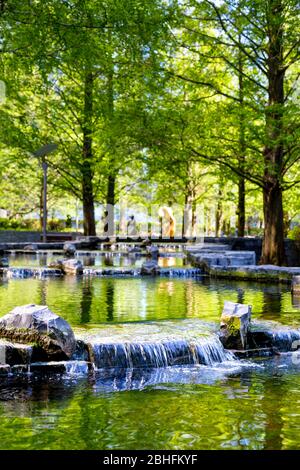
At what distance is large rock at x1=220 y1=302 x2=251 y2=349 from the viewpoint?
28.3 feet

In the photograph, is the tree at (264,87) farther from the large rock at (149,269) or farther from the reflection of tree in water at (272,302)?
the reflection of tree in water at (272,302)

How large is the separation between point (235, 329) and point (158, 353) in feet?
4.12

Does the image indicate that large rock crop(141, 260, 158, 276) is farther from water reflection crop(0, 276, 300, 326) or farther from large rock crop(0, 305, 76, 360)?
large rock crop(0, 305, 76, 360)

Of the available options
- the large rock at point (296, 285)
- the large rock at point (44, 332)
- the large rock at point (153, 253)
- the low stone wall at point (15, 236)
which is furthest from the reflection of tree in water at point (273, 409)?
the low stone wall at point (15, 236)

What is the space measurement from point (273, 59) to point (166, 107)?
129 inches

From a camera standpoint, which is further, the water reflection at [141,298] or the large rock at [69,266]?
the large rock at [69,266]

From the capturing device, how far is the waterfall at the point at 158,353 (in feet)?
25.5

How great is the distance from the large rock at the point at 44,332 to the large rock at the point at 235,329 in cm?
215

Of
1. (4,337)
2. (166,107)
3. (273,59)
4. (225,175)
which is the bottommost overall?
(4,337)

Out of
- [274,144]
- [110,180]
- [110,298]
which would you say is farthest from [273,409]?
[110,180]

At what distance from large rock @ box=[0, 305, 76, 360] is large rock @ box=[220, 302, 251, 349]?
2.15 metres
